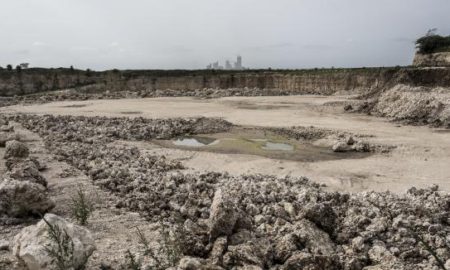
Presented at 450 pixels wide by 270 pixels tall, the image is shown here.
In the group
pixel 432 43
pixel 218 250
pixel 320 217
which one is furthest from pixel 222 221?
pixel 432 43

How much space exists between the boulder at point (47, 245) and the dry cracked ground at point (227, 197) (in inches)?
0.6

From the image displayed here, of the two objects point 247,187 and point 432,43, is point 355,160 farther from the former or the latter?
point 432,43

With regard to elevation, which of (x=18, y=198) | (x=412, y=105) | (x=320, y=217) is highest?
(x=412, y=105)

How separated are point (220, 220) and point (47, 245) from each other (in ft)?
7.46

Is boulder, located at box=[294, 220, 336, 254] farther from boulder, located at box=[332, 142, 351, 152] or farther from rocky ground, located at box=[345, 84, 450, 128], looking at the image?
rocky ground, located at box=[345, 84, 450, 128]

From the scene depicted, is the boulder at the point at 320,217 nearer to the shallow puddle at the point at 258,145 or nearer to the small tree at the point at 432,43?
the shallow puddle at the point at 258,145

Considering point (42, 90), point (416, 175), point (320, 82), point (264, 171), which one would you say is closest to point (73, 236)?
point (264, 171)

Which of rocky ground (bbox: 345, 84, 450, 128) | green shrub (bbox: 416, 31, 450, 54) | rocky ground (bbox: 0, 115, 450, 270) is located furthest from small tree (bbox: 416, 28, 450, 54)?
rocky ground (bbox: 0, 115, 450, 270)

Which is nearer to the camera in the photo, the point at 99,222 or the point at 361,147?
the point at 99,222

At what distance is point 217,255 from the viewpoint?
6066 mm

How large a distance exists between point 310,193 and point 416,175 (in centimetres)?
454

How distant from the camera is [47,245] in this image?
5355 mm

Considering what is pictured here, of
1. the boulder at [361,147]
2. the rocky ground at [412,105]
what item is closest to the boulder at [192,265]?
the boulder at [361,147]

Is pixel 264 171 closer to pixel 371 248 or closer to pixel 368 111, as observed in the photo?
pixel 371 248
